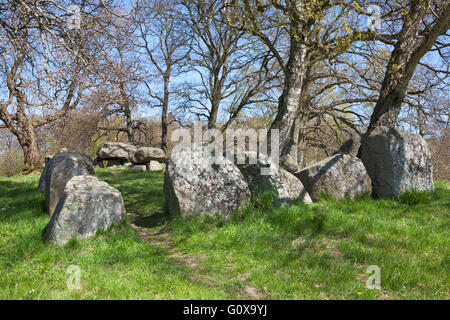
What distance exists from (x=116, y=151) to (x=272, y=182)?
58.5 feet

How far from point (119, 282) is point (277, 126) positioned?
231 inches

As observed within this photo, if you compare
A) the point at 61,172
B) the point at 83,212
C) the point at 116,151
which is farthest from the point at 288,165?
the point at 116,151

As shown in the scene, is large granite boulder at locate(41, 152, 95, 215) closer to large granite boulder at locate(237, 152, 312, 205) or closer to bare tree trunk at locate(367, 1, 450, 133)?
large granite boulder at locate(237, 152, 312, 205)

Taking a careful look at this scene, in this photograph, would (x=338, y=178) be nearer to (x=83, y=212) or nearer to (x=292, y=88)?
(x=292, y=88)

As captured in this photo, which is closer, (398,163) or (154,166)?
(398,163)

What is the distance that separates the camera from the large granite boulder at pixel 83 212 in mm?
4895

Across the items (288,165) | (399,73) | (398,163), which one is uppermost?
(399,73)

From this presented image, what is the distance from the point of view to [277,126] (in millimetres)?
8188

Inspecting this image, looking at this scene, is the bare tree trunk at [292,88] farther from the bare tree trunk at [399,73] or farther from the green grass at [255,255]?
the green grass at [255,255]

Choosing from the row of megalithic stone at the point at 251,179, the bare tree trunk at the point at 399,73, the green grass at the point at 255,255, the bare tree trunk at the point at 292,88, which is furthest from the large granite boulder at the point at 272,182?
the bare tree trunk at the point at 399,73

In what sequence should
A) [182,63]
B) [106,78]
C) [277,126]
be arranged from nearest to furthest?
[106,78] → [277,126] → [182,63]

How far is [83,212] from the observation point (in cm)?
508

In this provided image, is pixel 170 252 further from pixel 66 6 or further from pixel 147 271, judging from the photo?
pixel 66 6

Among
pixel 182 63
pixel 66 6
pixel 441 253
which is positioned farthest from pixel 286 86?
pixel 182 63
